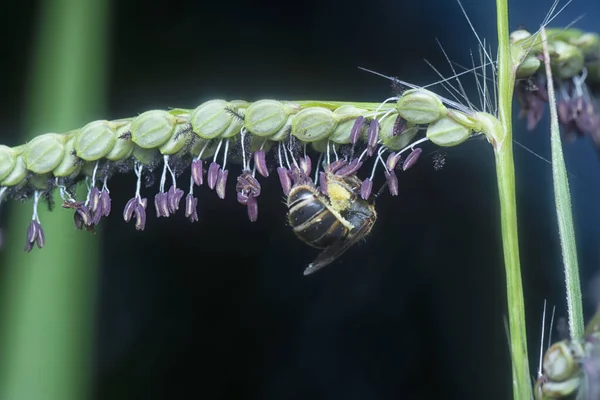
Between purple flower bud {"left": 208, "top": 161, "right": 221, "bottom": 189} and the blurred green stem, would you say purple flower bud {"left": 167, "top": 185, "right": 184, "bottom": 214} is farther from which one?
the blurred green stem

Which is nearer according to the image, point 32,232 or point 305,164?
point 305,164

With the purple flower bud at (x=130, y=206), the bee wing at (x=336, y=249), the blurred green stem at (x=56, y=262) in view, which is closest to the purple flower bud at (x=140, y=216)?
the purple flower bud at (x=130, y=206)

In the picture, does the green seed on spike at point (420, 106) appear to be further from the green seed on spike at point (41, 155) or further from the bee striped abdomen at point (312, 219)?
the green seed on spike at point (41, 155)

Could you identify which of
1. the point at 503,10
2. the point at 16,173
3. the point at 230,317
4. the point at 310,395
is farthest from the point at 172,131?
the point at 310,395

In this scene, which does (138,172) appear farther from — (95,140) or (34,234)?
(34,234)

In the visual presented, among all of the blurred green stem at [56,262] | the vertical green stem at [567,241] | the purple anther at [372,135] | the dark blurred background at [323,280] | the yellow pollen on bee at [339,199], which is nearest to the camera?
the vertical green stem at [567,241]

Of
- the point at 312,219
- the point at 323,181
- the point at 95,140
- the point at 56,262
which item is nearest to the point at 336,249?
the point at 312,219

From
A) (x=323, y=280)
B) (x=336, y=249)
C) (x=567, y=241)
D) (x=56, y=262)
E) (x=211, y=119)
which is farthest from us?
(x=323, y=280)
